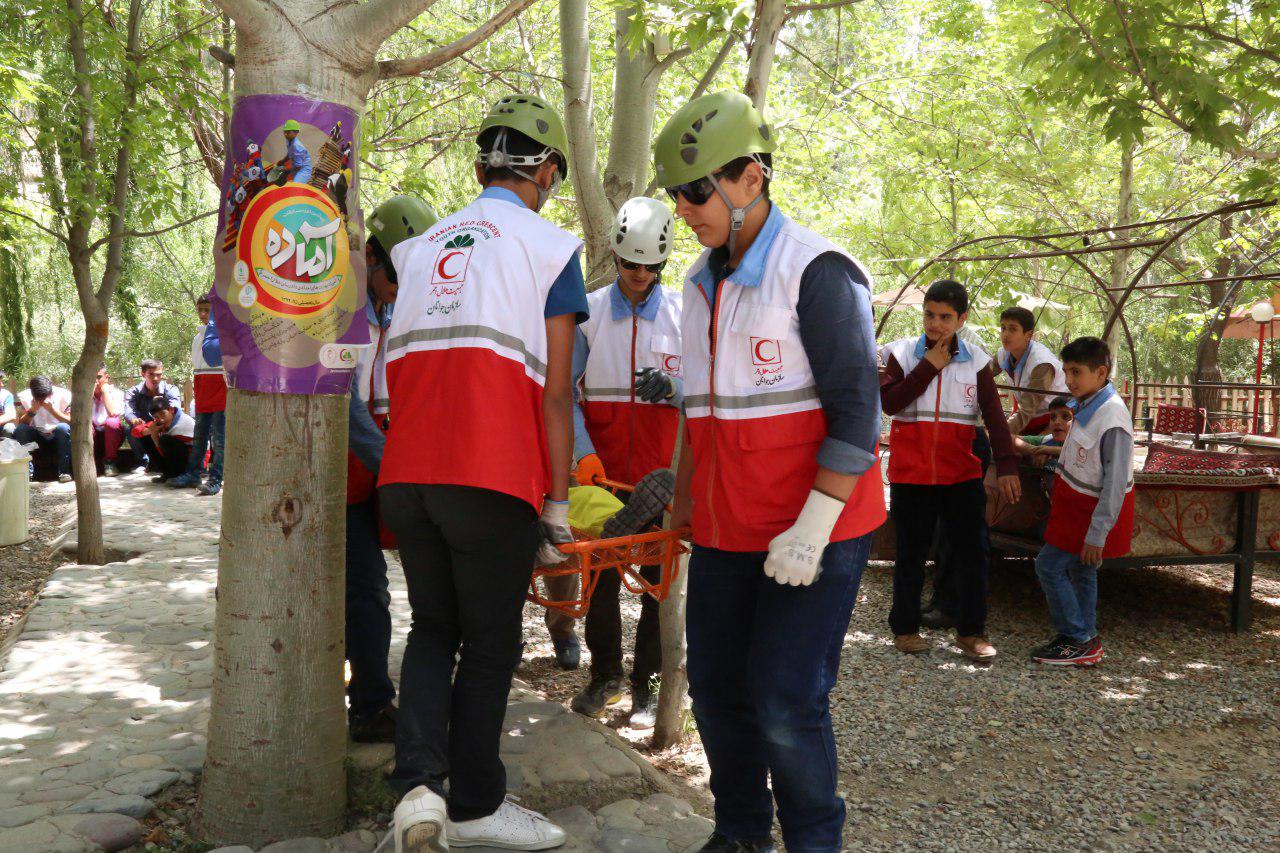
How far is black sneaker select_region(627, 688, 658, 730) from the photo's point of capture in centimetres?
467

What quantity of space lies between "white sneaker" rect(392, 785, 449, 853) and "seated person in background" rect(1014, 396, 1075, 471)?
5091mm

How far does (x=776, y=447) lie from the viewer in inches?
109

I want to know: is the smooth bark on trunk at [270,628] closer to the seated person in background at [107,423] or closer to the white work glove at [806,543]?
the white work glove at [806,543]

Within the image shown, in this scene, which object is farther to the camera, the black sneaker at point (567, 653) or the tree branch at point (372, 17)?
the black sneaker at point (567, 653)

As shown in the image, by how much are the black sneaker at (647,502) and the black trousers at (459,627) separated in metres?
0.36

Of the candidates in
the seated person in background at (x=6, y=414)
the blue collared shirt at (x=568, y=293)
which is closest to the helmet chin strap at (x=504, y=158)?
the blue collared shirt at (x=568, y=293)

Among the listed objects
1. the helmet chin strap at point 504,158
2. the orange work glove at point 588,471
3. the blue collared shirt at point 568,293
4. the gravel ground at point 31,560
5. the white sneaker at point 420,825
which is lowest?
the gravel ground at point 31,560

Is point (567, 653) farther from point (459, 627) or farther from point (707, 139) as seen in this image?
point (707, 139)

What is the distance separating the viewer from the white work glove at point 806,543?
2.61 metres

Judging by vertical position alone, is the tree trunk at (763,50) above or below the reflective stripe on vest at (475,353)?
above

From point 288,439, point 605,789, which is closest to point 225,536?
point 288,439

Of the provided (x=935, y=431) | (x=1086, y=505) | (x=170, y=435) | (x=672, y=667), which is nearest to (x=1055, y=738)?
(x=1086, y=505)

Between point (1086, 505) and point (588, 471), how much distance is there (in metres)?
3.33

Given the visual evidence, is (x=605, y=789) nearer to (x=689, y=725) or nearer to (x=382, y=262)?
(x=689, y=725)
